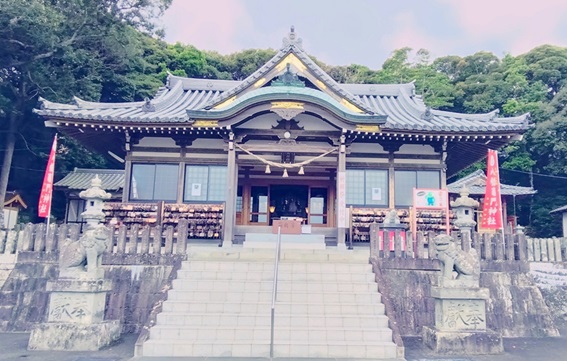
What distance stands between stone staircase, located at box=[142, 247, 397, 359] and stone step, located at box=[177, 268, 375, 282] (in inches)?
0.9

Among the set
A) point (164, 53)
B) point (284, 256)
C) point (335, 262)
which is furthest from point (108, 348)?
point (164, 53)

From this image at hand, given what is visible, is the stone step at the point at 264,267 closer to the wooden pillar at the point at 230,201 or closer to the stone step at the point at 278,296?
the stone step at the point at 278,296

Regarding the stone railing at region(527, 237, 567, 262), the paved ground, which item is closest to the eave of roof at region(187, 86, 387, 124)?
A: the stone railing at region(527, 237, 567, 262)

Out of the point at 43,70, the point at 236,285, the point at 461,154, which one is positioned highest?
the point at 43,70

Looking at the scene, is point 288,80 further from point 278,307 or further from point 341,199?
point 278,307

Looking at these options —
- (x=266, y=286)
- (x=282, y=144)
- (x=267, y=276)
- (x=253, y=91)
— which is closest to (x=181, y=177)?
(x=282, y=144)

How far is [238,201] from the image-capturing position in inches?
613

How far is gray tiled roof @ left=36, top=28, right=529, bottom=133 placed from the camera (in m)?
12.0

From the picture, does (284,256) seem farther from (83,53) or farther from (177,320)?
(83,53)

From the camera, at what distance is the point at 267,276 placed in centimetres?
867

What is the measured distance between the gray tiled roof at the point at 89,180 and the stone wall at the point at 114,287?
12.8m

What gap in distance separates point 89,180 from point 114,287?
16.2 metres

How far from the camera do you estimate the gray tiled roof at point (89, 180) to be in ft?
70.5

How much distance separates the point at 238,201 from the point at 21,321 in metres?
8.45
